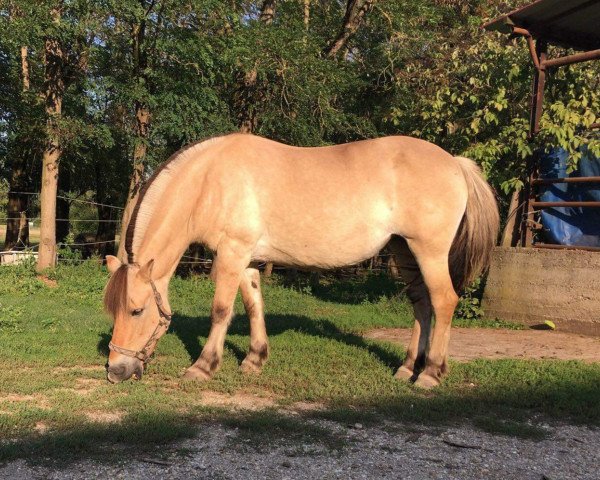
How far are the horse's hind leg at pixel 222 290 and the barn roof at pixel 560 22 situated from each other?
5823 millimetres

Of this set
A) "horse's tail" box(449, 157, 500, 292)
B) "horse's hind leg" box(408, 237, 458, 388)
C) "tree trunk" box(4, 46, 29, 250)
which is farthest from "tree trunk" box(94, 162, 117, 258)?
"horse's hind leg" box(408, 237, 458, 388)

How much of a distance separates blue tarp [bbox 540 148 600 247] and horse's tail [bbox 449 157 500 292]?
3640 millimetres

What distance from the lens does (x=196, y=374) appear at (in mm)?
5035

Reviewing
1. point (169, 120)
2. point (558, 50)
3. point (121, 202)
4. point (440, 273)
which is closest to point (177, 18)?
point (169, 120)

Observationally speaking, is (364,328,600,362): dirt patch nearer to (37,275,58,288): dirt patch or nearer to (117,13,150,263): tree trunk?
(37,275,58,288): dirt patch

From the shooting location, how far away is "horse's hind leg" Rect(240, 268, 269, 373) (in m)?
5.51

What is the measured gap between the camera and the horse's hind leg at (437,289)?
17.0ft

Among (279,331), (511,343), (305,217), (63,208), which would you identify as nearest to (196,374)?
(305,217)

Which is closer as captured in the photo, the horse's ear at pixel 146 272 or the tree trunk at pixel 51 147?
the horse's ear at pixel 146 272

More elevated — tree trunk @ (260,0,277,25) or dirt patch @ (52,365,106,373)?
tree trunk @ (260,0,277,25)

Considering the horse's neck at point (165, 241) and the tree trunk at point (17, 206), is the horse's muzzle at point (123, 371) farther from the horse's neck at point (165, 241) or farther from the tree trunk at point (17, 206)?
the tree trunk at point (17, 206)

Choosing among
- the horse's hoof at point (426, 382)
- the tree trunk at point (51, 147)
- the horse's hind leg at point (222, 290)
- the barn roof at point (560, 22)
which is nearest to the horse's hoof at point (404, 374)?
the horse's hoof at point (426, 382)

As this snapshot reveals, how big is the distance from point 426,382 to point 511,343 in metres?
2.74

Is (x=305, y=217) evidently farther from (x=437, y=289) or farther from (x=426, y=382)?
(x=426, y=382)
